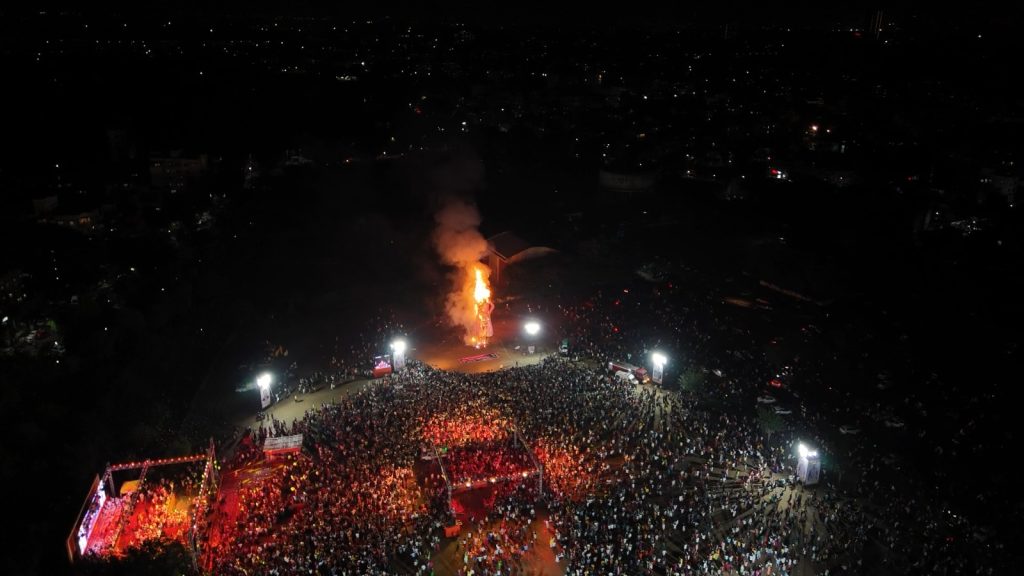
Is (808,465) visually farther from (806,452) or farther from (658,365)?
(658,365)

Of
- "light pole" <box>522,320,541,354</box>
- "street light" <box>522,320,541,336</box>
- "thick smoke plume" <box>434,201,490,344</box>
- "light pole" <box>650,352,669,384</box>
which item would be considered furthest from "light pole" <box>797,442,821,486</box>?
"thick smoke plume" <box>434,201,490,344</box>

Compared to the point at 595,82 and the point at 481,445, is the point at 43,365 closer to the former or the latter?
the point at 481,445

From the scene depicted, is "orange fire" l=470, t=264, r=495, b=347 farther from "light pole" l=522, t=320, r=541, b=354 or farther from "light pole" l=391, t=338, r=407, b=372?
"light pole" l=391, t=338, r=407, b=372

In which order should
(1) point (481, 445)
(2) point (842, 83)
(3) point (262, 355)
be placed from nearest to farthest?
(1) point (481, 445), (3) point (262, 355), (2) point (842, 83)

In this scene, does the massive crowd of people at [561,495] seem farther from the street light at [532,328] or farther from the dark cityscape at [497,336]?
the street light at [532,328]

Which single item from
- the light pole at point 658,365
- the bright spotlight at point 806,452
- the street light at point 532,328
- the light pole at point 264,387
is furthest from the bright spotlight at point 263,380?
the bright spotlight at point 806,452

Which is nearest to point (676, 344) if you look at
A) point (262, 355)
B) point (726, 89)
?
point (262, 355)
